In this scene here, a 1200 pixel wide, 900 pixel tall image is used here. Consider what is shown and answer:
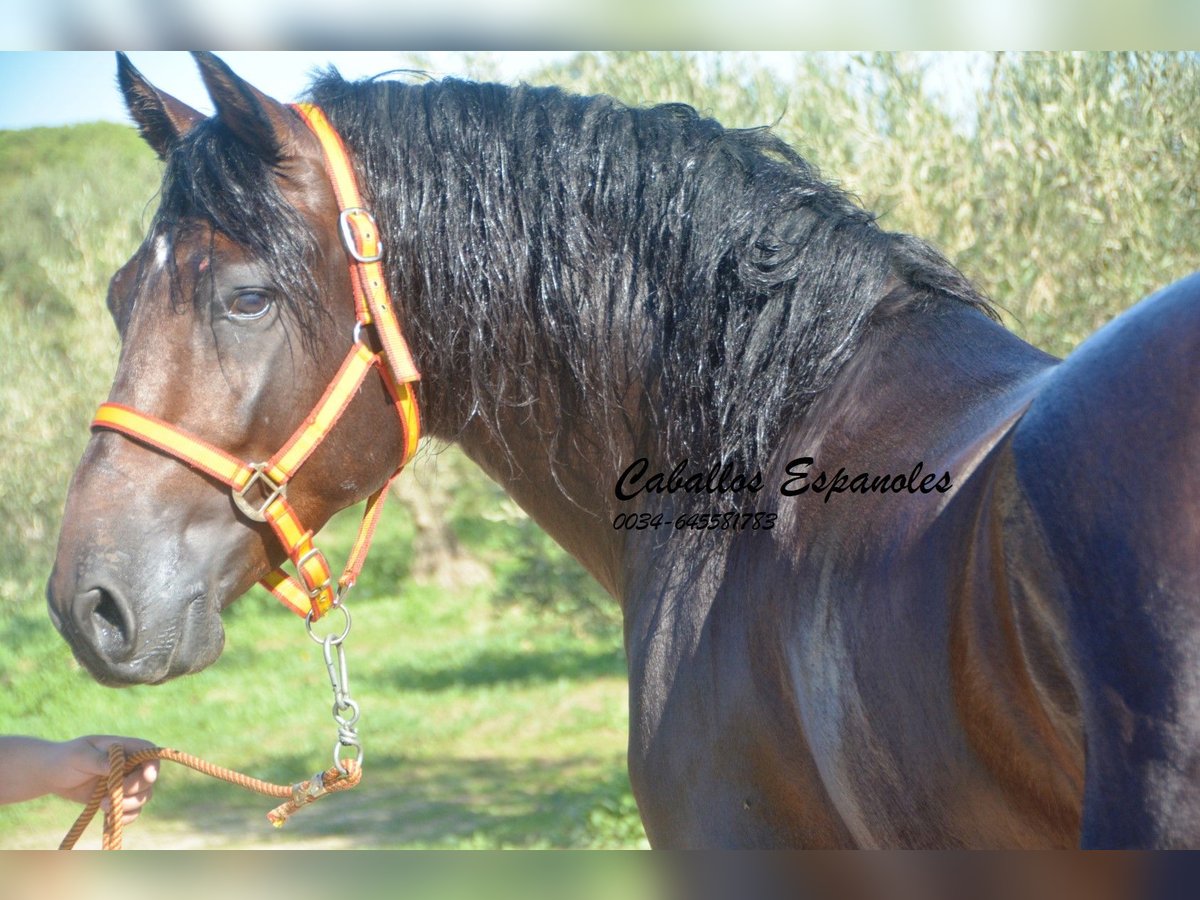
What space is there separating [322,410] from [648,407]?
0.58 m

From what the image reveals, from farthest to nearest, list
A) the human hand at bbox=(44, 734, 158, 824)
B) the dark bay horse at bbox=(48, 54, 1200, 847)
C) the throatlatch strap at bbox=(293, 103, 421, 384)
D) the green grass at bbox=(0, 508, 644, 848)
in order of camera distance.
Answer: the green grass at bbox=(0, 508, 644, 848)
the human hand at bbox=(44, 734, 158, 824)
the throatlatch strap at bbox=(293, 103, 421, 384)
the dark bay horse at bbox=(48, 54, 1200, 847)

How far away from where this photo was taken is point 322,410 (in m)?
1.86

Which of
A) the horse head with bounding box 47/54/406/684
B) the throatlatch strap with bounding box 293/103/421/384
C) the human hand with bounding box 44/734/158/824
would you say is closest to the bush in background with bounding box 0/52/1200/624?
the throatlatch strap with bounding box 293/103/421/384

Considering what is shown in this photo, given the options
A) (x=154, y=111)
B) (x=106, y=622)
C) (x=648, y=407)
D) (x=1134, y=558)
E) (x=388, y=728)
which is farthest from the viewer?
(x=388, y=728)

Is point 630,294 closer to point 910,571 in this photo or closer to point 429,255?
point 429,255

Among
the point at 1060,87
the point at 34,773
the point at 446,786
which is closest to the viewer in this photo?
the point at 34,773

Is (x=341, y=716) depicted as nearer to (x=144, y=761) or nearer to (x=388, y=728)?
(x=144, y=761)

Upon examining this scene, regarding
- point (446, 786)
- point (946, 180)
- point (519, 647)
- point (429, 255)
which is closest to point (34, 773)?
point (429, 255)

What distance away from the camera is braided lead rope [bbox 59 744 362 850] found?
76.3 inches

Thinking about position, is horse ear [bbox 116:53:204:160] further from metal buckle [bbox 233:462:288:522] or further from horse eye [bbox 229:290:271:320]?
metal buckle [bbox 233:462:288:522]

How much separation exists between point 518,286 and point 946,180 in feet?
8.67

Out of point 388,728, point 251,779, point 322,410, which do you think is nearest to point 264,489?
point 322,410

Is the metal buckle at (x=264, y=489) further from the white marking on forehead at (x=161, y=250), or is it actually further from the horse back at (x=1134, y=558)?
the horse back at (x=1134, y=558)

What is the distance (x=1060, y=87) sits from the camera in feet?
12.5
